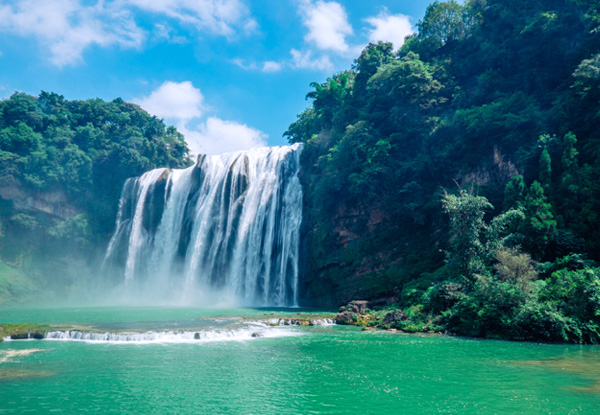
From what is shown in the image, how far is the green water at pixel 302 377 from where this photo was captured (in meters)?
10.3

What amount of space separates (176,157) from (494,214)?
2018 inches

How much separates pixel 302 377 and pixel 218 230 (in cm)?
3315

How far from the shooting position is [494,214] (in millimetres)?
28984

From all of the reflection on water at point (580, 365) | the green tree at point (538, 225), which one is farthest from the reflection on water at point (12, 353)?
the green tree at point (538, 225)

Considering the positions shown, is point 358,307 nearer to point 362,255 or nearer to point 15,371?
point 362,255

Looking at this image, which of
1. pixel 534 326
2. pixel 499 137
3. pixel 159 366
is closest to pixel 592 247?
pixel 534 326

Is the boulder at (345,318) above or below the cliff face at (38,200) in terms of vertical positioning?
below

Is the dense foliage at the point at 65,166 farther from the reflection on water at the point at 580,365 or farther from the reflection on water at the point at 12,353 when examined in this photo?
the reflection on water at the point at 580,365

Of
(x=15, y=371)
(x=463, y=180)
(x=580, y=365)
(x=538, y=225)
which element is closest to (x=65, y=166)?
(x=463, y=180)

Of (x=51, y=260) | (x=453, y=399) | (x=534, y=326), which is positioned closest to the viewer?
(x=453, y=399)

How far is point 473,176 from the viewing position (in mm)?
31250

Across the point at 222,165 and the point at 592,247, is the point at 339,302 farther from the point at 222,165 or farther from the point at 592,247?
the point at 222,165

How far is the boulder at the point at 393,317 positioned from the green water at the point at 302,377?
15.9 feet

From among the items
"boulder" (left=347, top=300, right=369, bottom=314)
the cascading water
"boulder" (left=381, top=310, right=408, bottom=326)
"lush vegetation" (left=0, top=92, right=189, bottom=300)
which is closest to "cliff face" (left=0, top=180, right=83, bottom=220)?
"lush vegetation" (left=0, top=92, right=189, bottom=300)
